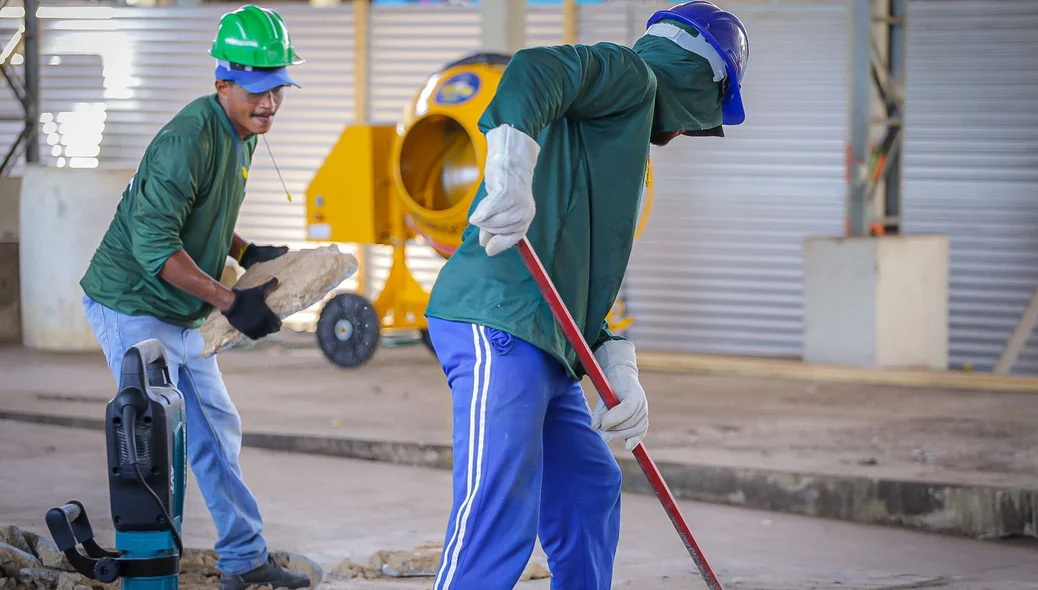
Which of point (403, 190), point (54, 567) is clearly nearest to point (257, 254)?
point (54, 567)

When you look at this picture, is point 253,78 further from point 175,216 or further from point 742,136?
point 742,136

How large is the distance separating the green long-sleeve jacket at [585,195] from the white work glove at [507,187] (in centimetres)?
17

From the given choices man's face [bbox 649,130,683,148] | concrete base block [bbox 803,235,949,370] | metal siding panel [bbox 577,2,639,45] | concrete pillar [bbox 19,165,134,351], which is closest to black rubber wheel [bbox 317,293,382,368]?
concrete pillar [bbox 19,165,134,351]

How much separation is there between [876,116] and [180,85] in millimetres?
7076

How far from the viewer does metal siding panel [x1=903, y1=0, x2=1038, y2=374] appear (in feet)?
37.8

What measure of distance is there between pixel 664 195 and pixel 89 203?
5.23m

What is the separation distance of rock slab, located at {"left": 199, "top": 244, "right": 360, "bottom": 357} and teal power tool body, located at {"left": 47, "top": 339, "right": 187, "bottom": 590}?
4.07 feet

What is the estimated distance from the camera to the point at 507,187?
98.7 inches

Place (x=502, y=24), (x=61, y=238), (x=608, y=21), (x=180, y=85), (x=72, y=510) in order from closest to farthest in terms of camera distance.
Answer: (x=72, y=510), (x=61, y=238), (x=502, y=24), (x=608, y=21), (x=180, y=85)

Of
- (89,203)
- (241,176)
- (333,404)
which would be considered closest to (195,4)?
(89,203)

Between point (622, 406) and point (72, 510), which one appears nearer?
point (72, 510)

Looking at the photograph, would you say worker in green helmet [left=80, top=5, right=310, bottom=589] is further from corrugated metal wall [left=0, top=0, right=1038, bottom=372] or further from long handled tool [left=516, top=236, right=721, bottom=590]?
corrugated metal wall [left=0, top=0, right=1038, bottom=372]

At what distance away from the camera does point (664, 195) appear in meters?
12.3

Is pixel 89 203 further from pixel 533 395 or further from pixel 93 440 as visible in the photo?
pixel 533 395
